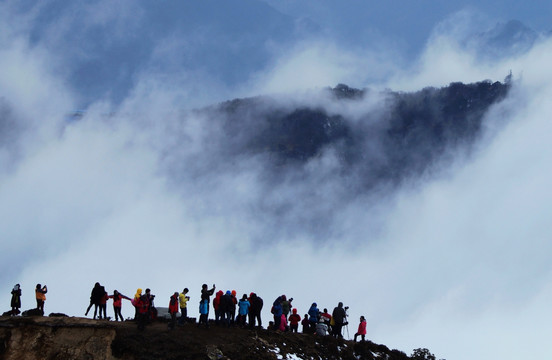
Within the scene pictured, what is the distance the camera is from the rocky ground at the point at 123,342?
33.6 m

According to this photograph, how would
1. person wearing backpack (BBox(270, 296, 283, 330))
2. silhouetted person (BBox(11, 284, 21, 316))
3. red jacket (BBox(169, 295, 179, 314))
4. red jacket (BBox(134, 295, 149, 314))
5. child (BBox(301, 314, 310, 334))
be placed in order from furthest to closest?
1. child (BBox(301, 314, 310, 334))
2. person wearing backpack (BBox(270, 296, 283, 330))
3. silhouetted person (BBox(11, 284, 21, 316))
4. red jacket (BBox(134, 295, 149, 314))
5. red jacket (BBox(169, 295, 179, 314))

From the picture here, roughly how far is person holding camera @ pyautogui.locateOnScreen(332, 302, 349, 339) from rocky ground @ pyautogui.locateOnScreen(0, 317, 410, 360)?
3383 mm

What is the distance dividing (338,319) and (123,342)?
1147 cm

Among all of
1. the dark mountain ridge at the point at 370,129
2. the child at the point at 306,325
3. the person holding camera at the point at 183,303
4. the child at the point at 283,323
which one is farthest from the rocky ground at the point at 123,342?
the dark mountain ridge at the point at 370,129

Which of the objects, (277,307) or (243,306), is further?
(277,307)

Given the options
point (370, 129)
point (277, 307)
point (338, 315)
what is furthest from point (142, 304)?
point (370, 129)

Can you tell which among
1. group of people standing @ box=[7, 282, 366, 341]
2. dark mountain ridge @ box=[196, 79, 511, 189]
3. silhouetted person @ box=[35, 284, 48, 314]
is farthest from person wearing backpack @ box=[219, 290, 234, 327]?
dark mountain ridge @ box=[196, 79, 511, 189]

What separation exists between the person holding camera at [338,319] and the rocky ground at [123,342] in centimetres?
338

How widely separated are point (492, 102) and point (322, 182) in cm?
5497

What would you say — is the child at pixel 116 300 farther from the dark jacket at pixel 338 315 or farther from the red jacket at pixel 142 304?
the dark jacket at pixel 338 315

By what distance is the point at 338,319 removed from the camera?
3900cm

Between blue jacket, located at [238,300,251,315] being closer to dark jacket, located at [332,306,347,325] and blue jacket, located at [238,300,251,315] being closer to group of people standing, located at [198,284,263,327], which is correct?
group of people standing, located at [198,284,263,327]

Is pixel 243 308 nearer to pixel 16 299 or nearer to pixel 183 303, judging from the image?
pixel 183 303

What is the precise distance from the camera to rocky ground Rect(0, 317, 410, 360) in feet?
110
